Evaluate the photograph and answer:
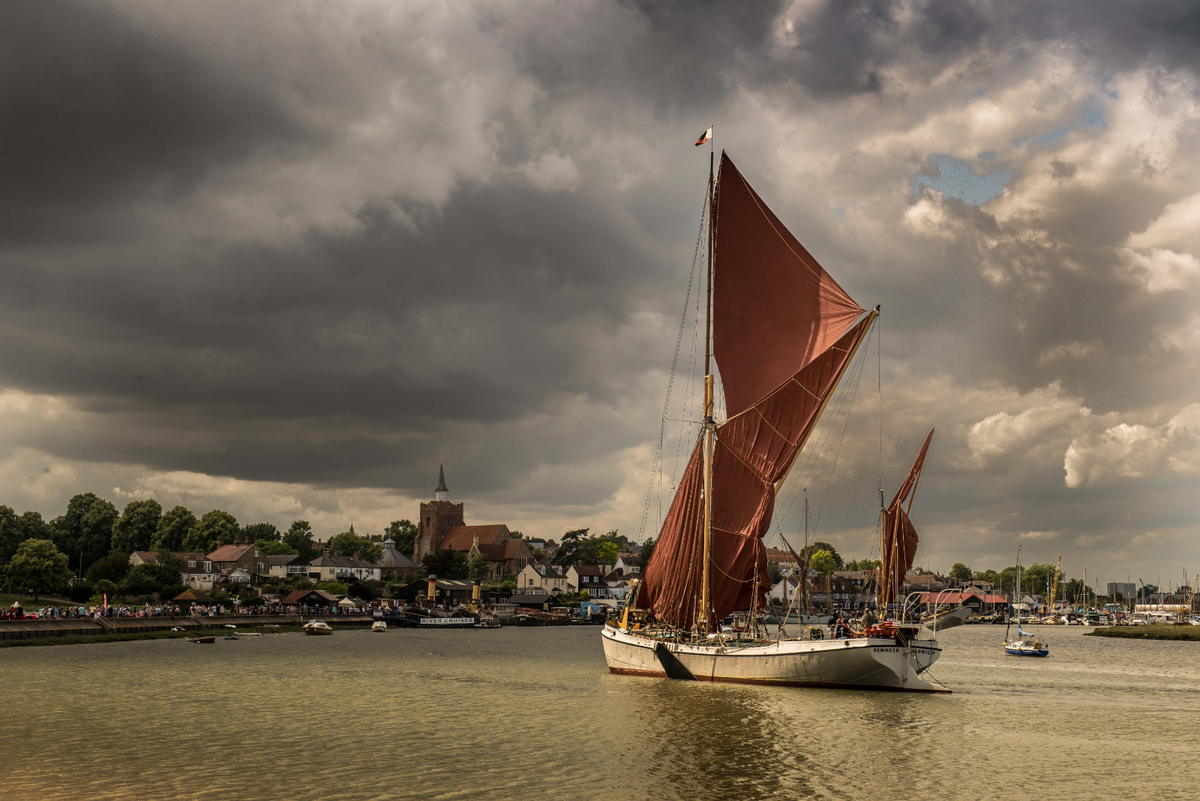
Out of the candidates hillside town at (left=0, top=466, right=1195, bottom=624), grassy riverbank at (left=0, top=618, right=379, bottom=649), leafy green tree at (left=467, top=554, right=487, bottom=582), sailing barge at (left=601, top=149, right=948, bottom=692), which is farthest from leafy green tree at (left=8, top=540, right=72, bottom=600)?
leafy green tree at (left=467, top=554, right=487, bottom=582)

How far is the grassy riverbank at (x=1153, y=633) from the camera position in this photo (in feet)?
410

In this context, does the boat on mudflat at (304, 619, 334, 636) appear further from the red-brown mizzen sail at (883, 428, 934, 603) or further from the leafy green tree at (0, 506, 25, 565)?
the leafy green tree at (0, 506, 25, 565)

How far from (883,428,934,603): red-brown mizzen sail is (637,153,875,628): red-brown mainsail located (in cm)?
2094

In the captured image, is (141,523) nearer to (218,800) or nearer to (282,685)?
(282,685)

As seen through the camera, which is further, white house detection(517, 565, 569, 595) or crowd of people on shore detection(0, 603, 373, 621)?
white house detection(517, 565, 569, 595)

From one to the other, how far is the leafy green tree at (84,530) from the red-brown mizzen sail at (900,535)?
13496 cm

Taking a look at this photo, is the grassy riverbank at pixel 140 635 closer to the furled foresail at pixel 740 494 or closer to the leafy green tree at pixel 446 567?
the furled foresail at pixel 740 494

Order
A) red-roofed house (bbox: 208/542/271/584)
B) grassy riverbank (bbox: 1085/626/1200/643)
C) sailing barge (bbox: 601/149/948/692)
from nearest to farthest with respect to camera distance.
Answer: sailing barge (bbox: 601/149/948/692)
grassy riverbank (bbox: 1085/626/1200/643)
red-roofed house (bbox: 208/542/271/584)

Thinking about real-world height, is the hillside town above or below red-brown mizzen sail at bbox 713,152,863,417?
below

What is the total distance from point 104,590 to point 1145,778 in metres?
107

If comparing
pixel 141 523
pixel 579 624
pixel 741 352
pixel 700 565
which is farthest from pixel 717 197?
pixel 141 523

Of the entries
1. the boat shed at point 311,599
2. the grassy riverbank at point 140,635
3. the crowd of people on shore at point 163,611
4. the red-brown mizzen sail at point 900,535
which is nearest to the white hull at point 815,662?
the red-brown mizzen sail at point 900,535

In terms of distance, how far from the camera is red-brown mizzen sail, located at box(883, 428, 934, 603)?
6881 centimetres

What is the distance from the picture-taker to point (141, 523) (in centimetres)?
16138
